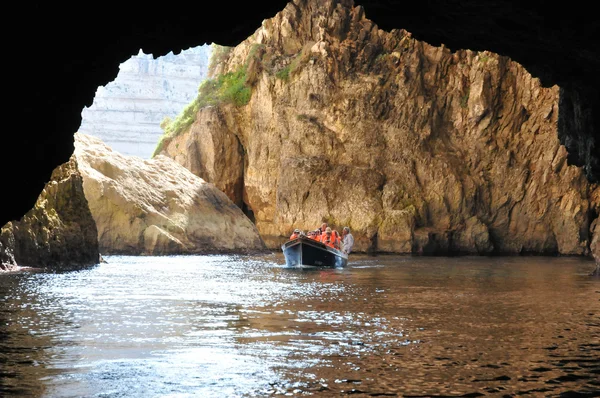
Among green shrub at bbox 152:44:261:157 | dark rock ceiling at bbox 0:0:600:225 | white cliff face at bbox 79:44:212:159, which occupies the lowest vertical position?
dark rock ceiling at bbox 0:0:600:225

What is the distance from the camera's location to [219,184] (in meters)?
55.2

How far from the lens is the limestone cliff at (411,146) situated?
149 ft

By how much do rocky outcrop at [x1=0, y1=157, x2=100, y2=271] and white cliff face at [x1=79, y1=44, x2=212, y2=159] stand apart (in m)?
110

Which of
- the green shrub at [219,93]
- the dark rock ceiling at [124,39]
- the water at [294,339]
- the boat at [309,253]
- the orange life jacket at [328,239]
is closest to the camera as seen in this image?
the water at [294,339]

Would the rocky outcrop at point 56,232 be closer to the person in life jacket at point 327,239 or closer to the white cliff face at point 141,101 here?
the person in life jacket at point 327,239

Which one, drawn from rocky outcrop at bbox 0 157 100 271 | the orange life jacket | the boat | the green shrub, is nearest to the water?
rocky outcrop at bbox 0 157 100 271

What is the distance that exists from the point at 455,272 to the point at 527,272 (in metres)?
2.49

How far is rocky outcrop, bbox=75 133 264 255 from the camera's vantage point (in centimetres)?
3538

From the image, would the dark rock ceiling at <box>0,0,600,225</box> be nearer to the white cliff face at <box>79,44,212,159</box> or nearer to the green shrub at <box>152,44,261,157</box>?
the green shrub at <box>152,44,261,157</box>

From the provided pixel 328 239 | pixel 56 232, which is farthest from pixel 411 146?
pixel 56 232

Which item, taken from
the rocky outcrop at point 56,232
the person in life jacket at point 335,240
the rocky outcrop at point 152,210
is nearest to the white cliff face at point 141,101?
the rocky outcrop at point 152,210

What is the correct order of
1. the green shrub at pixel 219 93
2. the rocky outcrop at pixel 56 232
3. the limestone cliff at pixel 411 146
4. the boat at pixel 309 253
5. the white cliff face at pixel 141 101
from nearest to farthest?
1. the rocky outcrop at pixel 56 232
2. the boat at pixel 309 253
3. the limestone cliff at pixel 411 146
4. the green shrub at pixel 219 93
5. the white cliff face at pixel 141 101

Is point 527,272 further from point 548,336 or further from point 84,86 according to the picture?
point 84,86

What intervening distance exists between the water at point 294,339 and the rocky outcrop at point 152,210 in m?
15.4
